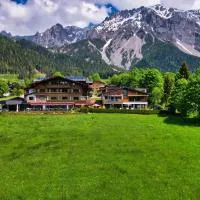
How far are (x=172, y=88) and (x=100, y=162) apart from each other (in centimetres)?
8349

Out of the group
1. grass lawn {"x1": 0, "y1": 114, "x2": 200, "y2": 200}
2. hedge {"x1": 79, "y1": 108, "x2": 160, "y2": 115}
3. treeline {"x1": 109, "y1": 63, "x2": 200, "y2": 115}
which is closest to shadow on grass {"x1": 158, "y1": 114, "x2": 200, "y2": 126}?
treeline {"x1": 109, "y1": 63, "x2": 200, "y2": 115}

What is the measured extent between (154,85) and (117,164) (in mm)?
90195

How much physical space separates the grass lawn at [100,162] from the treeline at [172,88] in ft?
37.6

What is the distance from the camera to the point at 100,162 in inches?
1770

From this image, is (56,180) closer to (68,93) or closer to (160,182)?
(160,182)

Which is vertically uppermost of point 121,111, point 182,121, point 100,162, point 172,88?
point 172,88

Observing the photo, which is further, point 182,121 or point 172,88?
point 172,88

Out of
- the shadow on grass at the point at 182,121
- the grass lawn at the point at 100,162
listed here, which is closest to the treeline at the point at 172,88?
the shadow on grass at the point at 182,121

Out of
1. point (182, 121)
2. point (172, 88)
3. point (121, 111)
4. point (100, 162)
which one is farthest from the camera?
point (172, 88)

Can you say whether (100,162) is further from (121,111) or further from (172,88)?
(172,88)

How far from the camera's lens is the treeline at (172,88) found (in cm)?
7988

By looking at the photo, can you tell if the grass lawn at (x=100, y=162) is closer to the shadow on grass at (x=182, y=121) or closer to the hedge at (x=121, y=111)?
the shadow on grass at (x=182, y=121)

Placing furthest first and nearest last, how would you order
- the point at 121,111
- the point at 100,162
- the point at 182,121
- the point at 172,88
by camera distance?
1. the point at 172,88
2. the point at 121,111
3. the point at 182,121
4. the point at 100,162

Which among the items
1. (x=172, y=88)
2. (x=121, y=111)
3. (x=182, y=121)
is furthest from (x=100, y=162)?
(x=172, y=88)
